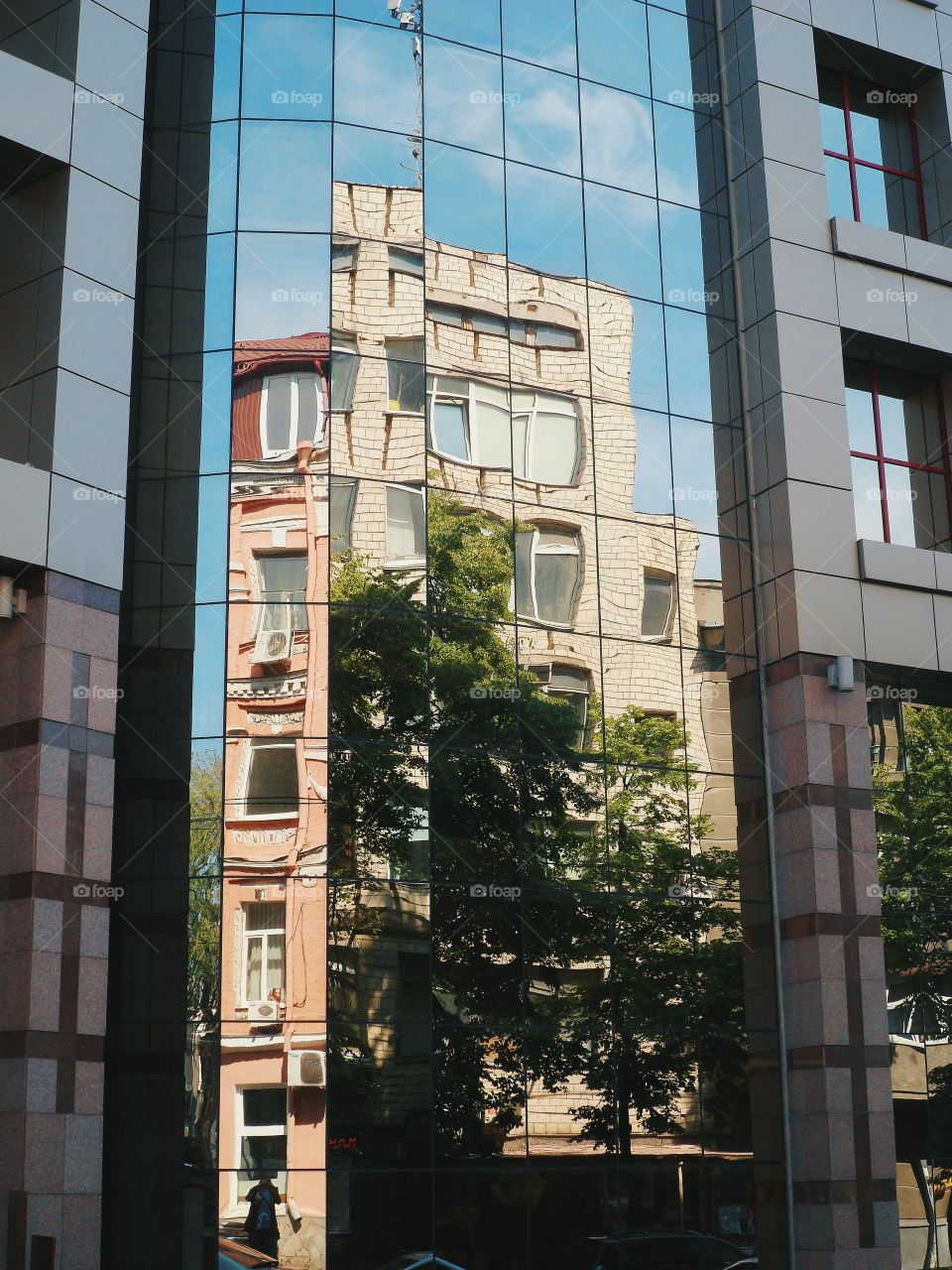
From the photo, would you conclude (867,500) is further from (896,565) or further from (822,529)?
(822,529)

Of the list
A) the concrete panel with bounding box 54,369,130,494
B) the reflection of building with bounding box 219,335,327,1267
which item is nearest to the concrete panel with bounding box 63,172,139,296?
the concrete panel with bounding box 54,369,130,494

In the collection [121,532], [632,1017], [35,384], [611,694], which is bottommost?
[632,1017]

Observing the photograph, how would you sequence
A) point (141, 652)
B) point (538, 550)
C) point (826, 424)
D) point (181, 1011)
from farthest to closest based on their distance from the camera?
point (826, 424) < point (538, 550) < point (141, 652) < point (181, 1011)

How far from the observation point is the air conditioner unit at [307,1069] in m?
21.3

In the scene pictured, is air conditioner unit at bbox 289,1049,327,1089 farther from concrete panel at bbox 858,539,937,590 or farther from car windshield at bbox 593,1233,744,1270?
concrete panel at bbox 858,539,937,590

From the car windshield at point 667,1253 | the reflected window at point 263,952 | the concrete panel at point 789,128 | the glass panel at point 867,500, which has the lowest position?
the car windshield at point 667,1253

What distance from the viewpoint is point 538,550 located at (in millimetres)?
25266

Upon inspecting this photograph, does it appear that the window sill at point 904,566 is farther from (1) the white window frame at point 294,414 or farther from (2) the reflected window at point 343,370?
(1) the white window frame at point 294,414

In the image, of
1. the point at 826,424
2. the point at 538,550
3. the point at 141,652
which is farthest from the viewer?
the point at 826,424

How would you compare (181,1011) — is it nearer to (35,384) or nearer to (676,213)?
(35,384)

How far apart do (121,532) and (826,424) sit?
1275 centimetres

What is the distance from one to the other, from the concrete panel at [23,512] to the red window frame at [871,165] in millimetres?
16980

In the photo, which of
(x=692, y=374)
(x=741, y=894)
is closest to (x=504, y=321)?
(x=692, y=374)

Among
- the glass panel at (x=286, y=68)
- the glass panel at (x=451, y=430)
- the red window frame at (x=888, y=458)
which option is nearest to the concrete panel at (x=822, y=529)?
the red window frame at (x=888, y=458)
